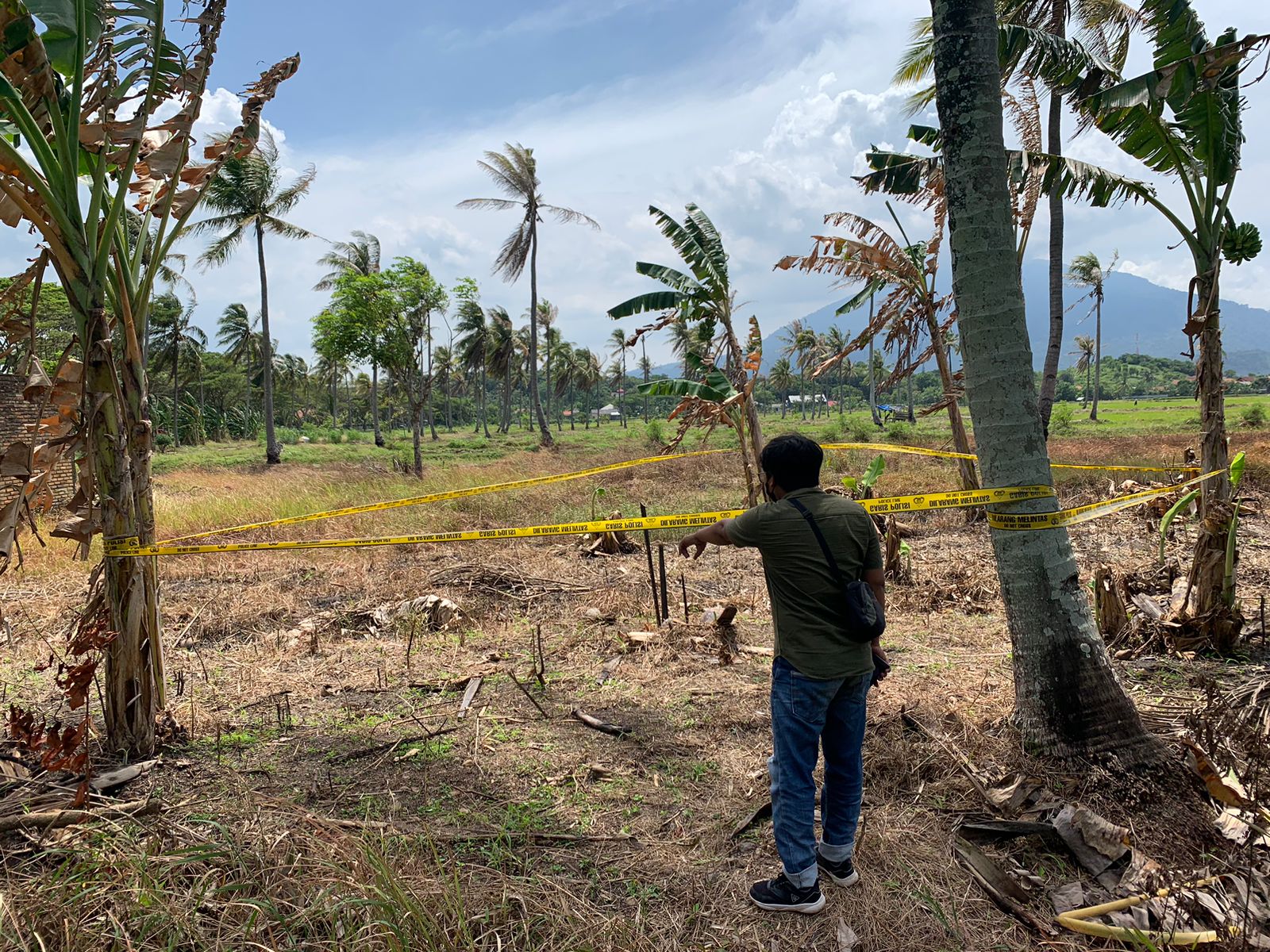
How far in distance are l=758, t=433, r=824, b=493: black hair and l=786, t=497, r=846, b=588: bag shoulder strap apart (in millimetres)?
106

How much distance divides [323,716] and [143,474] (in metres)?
1.71

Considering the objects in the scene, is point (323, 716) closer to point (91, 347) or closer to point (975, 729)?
point (91, 347)

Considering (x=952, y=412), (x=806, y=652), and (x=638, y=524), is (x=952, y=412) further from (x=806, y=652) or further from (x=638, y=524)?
(x=806, y=652)

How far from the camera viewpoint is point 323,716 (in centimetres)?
418

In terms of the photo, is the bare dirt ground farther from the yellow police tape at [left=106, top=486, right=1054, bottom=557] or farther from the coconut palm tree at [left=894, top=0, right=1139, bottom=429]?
the coconut palm tree at [left=894, top=0, right=1139, bottom=429]

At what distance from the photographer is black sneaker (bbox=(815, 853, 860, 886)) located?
2555 mm

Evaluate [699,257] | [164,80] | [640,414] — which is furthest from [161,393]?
[640,414]

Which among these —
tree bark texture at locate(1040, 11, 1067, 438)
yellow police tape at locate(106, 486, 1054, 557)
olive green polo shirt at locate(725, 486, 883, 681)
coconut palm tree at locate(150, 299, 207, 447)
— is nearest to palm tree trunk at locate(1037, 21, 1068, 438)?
tree bark texture at locate(1040, 11, 1067, 438)

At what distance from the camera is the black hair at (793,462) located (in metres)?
2.49

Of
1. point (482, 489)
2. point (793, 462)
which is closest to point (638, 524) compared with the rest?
point (793, 462)

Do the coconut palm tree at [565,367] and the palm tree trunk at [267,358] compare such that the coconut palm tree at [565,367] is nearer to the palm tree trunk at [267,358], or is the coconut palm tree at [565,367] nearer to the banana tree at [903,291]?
the palm tree trunk at [267,358]

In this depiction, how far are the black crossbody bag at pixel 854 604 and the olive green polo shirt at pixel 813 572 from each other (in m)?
0.01

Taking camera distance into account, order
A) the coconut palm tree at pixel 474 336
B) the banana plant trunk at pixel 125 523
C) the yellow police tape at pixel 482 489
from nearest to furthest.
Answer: the banana plant trunk at pixel 125 523 < the yellow police tape at pixel 482 489 < the coconut palm tree at pixel 474 336

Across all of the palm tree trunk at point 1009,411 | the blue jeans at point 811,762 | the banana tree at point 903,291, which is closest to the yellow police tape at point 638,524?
the palm tree trunk at point 1009,411
